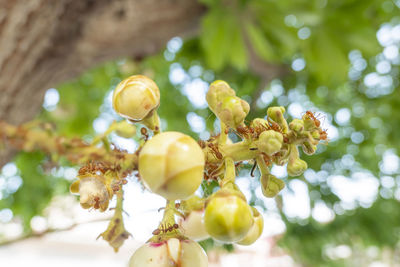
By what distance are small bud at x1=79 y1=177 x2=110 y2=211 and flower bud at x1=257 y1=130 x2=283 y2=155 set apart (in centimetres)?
14

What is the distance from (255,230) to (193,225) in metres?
0.06

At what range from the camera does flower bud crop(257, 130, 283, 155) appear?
0.97 ft

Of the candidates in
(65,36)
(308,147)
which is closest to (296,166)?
(308,147)

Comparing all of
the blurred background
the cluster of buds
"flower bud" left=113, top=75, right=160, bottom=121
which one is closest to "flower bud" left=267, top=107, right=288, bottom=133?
the cluster of buds

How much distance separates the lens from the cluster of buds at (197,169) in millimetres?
272

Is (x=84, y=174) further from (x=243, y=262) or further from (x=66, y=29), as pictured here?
(x=243, y=262)

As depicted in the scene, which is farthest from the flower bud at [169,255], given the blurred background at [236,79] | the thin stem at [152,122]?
the blurred background at [236,79]

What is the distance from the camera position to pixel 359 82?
1.97 meters

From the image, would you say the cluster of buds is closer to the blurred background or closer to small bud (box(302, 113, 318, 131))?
small bud (box(302, 113, 318, 131))

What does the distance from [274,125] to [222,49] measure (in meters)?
0.90

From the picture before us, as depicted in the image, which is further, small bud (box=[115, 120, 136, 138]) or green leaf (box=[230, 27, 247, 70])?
green leaf (box=[230, 27, 247, 70])

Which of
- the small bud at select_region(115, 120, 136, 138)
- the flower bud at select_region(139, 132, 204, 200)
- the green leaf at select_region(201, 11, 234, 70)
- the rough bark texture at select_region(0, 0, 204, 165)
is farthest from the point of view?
the green leaf at select_region(201, 11, 234, 70)

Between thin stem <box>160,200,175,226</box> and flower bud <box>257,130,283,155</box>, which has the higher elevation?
flower bud <box>257,130,283,155</box>

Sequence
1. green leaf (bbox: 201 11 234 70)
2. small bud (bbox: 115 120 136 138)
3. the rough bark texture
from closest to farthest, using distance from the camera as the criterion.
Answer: small bud (bbox: 115 120 136 138)
the rough bark texture
green leaf (bbox: 201 11 234 70)
